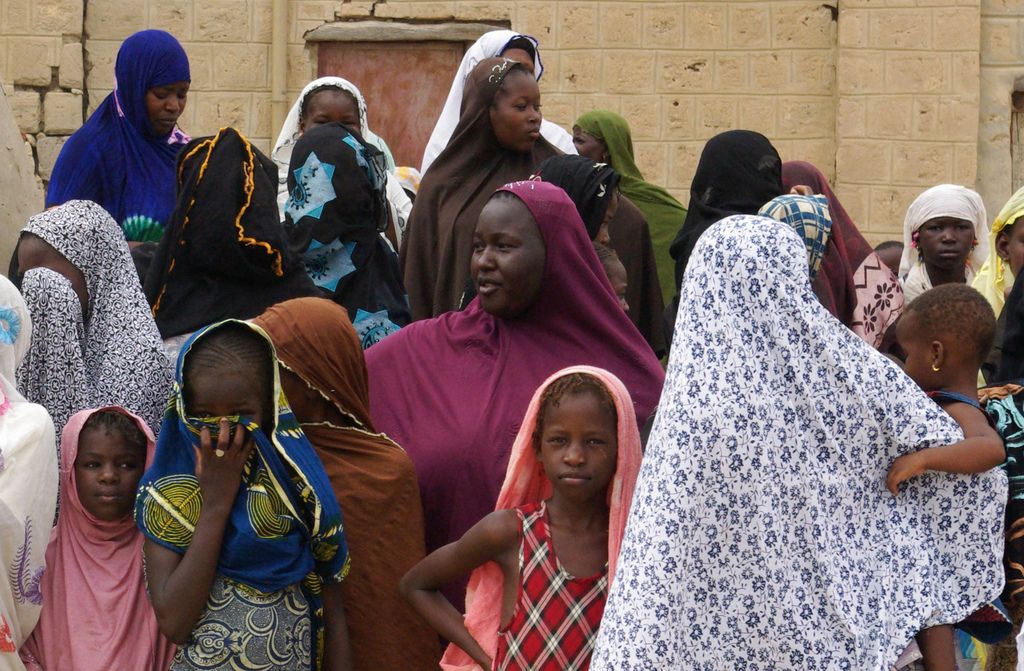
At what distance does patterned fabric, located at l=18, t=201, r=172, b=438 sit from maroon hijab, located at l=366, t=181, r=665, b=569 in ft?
2.24

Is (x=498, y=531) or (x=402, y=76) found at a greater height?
(x=402, y=76)

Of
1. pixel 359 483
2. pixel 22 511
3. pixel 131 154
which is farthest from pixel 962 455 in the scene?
pixel 131 154

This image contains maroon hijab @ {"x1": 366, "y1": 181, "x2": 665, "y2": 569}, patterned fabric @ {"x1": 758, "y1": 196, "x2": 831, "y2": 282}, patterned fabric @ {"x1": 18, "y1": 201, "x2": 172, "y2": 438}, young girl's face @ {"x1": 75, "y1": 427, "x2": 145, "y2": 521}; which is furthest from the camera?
patterned fabric @ {"x1": 758, "y1": 196, "x2": 831, "y2": 282}

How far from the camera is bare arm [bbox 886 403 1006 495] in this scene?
12.6 feet

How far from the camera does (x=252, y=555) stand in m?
3.92

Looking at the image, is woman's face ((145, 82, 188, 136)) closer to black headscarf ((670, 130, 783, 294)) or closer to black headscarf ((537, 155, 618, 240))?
black headscarf ((537, 155, 618, 240))

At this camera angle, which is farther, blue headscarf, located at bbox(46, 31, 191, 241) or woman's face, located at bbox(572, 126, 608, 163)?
woman's face, located at bbox(572, 126, 608, 163)

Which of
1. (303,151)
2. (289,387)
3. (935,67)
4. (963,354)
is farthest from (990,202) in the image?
(289,387)

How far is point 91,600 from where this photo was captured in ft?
13.9

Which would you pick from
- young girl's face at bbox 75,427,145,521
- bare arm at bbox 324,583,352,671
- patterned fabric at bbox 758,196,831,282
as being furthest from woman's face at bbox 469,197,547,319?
young girl's face at bbox 75,427,145,521

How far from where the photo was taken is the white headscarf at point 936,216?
686 centimetres

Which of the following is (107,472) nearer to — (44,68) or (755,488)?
(755,488)

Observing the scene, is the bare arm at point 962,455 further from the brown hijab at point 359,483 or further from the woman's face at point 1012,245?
the woman's face at point 1012,245

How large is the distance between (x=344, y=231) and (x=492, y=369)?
1380 mm
